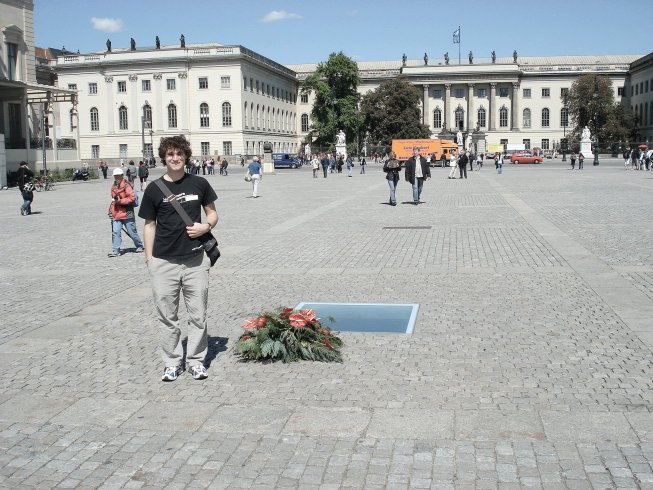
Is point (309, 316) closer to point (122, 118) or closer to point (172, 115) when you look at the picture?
point (172, 115)

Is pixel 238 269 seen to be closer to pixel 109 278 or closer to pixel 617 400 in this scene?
pixel 109 278

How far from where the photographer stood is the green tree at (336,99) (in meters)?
103

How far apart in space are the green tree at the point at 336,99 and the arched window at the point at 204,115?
16287 mm

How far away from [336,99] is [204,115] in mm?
17982

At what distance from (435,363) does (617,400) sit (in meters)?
1.58

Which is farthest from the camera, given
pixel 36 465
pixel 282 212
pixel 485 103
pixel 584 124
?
pixel 485 103

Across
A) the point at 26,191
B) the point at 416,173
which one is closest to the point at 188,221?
the point at 416,173

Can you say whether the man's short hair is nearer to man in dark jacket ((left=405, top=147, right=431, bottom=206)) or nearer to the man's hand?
the man's hand

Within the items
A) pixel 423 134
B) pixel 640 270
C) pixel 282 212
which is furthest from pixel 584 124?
pixel 640 270

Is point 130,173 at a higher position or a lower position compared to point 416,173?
higher

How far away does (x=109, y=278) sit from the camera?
11.7 m

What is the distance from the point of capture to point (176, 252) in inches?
252

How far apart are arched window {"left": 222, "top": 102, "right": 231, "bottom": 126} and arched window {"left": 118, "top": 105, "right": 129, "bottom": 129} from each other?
12.4m

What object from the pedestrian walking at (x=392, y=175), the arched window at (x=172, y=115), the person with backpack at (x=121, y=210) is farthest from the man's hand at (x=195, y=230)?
the arched window at (x=172, y=115)
